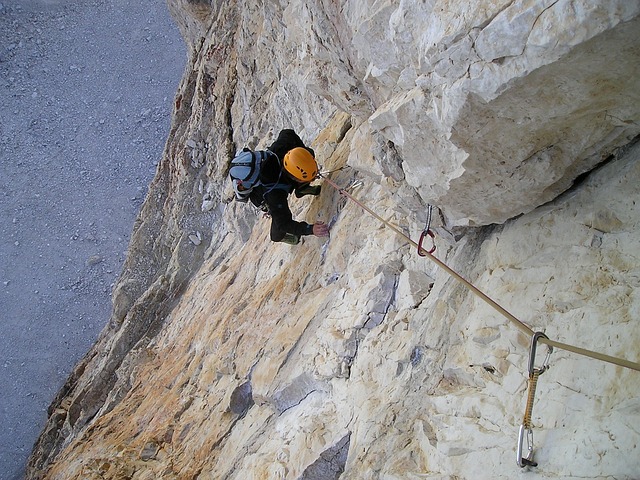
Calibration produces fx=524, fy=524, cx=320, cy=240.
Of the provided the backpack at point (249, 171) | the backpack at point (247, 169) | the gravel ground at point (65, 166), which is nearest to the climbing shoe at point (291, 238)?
the backpack at point (249, 171)

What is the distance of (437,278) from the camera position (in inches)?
155

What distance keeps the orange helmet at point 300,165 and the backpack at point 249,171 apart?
Result: 0.26 m

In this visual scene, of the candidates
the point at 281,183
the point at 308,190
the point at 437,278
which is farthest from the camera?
the point at 308,190

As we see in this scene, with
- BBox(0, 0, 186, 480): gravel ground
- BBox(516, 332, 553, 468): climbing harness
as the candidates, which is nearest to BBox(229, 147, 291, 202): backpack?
BBox(516, 332, 553, 468): climbing harness

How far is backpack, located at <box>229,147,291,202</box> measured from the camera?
588 centimetres

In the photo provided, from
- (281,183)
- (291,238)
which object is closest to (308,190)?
(281,183)

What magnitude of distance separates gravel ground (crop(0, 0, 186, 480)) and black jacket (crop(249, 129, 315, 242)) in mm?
12186

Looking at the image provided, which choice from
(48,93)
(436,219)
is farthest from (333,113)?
(48,93)

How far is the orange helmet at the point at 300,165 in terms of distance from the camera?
226 inches

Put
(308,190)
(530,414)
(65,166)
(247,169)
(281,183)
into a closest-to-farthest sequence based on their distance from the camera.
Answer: (530,414) < (247,169) < (281,183) < (308,190) < (65,166)

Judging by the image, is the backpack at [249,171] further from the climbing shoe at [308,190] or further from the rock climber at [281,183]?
the climbing shoe at [308,190]

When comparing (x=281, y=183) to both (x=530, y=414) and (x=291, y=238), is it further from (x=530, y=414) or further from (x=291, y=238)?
(x=530, y=414)

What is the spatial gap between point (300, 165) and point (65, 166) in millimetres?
16048

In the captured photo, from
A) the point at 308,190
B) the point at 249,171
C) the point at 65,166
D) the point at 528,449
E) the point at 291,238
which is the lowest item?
the point at 291,238
